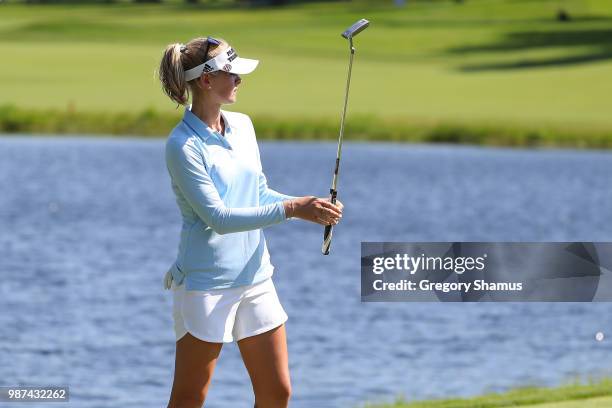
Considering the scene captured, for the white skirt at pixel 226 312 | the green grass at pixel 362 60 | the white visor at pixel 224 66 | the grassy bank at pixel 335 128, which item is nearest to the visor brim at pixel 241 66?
the white visor at pixel 224 66

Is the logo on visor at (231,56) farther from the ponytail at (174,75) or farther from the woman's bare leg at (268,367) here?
the woman's bare leg at (268,367)

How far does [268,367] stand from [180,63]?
1.21 m

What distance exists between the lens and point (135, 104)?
179ft

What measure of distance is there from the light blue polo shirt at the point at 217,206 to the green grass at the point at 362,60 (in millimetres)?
41846

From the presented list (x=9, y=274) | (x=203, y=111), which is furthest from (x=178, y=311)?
(x=9, y=274)

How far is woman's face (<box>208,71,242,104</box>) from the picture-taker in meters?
5.61

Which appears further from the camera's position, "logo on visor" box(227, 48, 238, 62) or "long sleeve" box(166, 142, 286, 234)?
"logo on visor" box(227, 48, 238, 62)

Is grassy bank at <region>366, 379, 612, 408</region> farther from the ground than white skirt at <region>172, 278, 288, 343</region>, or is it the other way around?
white skirt at <region>172, 278, 288, 343</region>

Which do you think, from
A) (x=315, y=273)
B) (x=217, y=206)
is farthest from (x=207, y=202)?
(x=315, y=273)

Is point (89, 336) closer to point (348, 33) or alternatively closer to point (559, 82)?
point (348, 33)

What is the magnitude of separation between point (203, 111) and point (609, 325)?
14.5 m

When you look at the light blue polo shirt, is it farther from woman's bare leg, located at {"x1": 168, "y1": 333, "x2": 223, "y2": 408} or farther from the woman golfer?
woman's bare leg, located at {"x1": 168, "y1": 333, "x2": 223, "y2": 408}

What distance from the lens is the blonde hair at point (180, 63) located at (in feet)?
18.4

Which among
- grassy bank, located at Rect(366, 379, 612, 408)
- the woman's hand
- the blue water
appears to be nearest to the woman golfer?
the woman's hand
